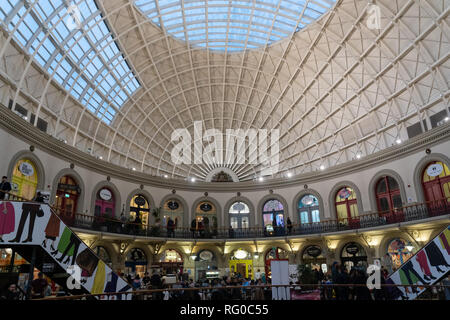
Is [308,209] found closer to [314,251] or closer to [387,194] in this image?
[314,251]

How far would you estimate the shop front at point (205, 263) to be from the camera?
2897cm

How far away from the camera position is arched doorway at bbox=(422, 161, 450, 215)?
66.5 feet

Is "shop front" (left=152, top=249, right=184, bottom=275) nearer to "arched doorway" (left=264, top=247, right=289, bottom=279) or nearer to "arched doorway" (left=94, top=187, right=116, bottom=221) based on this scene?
"arched doorway" (left=94, top=187, right=116, bottom=221)

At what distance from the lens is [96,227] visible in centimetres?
2259

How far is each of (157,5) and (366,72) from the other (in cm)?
1775

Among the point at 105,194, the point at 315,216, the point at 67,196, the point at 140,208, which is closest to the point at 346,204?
the point at 315,216

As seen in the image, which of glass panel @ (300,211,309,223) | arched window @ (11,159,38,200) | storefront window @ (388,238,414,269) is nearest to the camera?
arched window @ (11,159,38,200)

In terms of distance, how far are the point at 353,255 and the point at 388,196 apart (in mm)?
5792

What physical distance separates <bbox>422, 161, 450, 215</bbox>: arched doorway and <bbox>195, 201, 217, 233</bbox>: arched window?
733 inches

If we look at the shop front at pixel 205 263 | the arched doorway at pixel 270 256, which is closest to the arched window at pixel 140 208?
the shop front at pixel 205 263

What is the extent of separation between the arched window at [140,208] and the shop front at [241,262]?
931 centimetres

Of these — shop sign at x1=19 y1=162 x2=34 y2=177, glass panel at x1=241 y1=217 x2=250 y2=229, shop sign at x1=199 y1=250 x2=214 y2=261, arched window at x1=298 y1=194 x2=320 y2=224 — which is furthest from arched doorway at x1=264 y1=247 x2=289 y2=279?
shop sign at x1=19 y1=162 x2=34 y2=177

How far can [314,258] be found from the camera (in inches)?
1094
